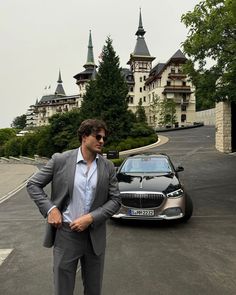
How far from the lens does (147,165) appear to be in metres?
9.05

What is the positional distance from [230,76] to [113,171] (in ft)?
33.0

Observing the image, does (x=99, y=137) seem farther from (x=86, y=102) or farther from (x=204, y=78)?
(x=86, y=102)

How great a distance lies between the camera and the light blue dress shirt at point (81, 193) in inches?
112

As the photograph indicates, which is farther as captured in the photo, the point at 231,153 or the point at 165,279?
the point at 231,153

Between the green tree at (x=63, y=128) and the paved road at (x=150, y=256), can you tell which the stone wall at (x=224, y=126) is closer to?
A: the paved road at (x=150, y=256)

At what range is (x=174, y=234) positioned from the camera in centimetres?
686

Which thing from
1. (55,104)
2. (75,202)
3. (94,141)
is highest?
(55,104)

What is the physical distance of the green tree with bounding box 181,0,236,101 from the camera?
11375mm

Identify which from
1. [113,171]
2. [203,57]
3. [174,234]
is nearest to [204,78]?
[203,57]

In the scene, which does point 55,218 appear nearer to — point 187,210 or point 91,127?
point 91,127

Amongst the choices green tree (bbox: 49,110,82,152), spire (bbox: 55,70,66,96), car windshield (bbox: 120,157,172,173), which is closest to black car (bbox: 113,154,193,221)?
car windshield (bbox: 120,157,172,173)

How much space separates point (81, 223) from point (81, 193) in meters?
0.25

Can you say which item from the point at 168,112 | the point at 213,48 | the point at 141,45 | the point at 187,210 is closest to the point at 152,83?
the point at 141,45

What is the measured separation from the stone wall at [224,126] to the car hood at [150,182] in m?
16.5
